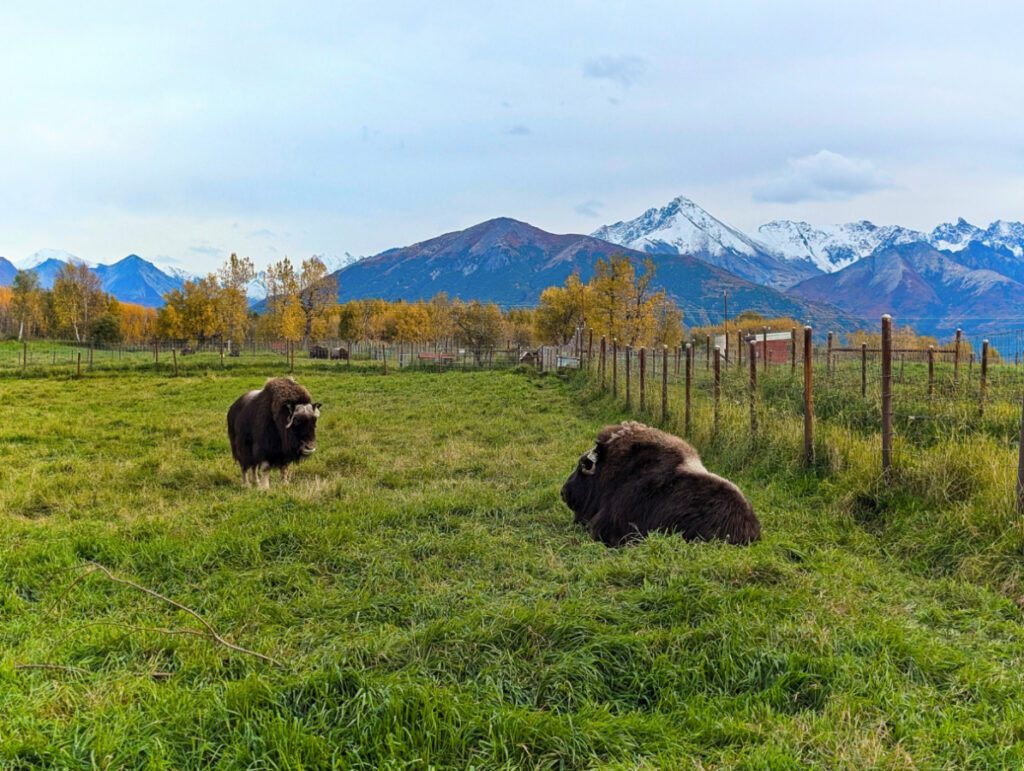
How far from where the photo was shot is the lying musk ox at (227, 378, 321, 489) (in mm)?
8711

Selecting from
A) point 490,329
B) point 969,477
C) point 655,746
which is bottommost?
point 655,746

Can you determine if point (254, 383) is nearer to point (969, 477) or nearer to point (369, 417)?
point (369, 417)

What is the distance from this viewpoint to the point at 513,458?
9688 millimetres

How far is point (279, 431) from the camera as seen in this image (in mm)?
8766

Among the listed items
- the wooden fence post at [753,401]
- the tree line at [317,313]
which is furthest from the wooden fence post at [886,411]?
the tree line at [317,313]

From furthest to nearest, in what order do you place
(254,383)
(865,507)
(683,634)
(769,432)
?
(254,383)
(769,432)
(865,507)
(683,634)

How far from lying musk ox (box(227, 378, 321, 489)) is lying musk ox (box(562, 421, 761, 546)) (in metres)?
4.17

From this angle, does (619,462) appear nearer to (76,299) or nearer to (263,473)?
(263,473)

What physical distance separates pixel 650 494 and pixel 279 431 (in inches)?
218

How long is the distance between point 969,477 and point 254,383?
21.2 metres

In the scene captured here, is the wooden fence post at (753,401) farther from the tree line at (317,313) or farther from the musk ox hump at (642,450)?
the tree line at (317,313)

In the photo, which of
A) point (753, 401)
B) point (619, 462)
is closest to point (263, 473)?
point (619, 462)

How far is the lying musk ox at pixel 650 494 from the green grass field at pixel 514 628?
0.28 meters

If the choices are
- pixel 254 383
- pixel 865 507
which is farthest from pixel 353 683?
pixel 254 383
